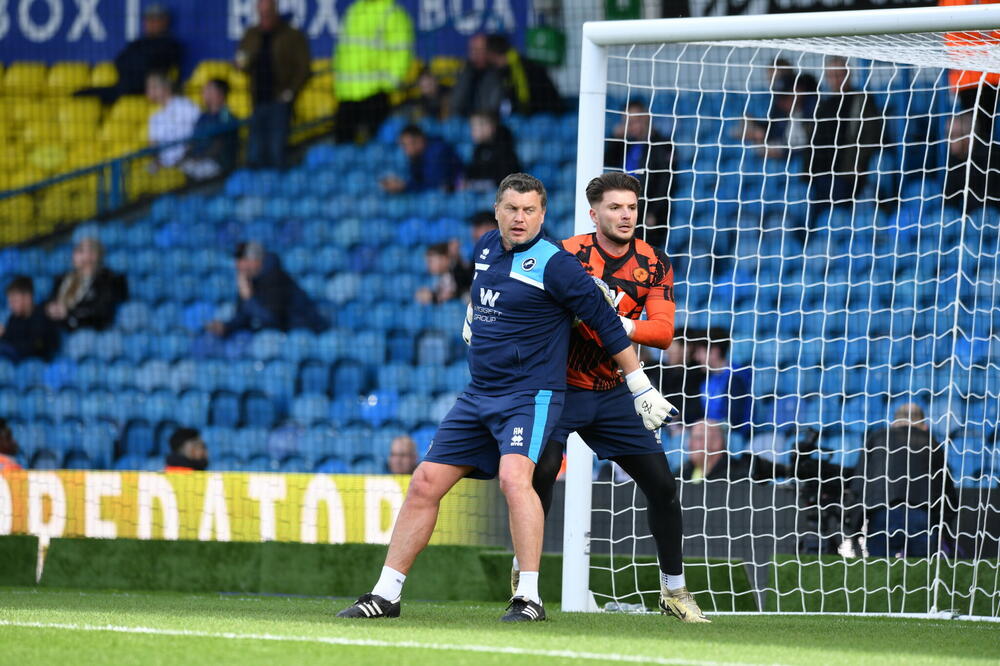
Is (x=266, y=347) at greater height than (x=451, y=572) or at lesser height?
greater

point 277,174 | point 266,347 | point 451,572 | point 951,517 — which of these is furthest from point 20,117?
point 951,517

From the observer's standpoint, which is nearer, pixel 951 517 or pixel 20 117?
pixel 951 517

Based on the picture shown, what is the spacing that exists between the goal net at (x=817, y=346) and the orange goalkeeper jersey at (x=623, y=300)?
0.66 m

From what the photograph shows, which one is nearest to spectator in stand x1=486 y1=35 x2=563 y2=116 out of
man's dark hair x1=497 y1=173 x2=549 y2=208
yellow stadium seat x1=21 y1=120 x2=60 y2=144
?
yellow stadium seat x1=21 y1=120 x2=60 y2=144

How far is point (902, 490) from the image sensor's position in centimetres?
788

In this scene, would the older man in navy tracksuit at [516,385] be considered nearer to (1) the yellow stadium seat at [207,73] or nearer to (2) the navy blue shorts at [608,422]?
(2) the navy blue shorts at [608,422]

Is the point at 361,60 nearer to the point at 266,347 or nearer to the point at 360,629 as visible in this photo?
the point at 266,347

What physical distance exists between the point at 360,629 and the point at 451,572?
3.24 meters

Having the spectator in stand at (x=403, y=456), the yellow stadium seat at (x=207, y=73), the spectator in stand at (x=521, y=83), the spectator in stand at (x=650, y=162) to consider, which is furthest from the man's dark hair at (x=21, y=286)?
the spectator in stand at (x=650, y=162)

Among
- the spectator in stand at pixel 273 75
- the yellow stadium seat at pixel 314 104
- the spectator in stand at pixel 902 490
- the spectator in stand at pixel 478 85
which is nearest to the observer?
the spectator in stand at pixel 902 490

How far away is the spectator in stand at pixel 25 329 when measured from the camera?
12805mm

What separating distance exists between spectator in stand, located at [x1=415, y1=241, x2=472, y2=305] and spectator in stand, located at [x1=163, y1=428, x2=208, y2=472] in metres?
2.19

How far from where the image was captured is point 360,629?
178 inches

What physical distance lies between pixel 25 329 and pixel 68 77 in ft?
8.95
